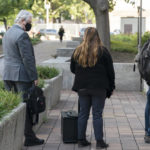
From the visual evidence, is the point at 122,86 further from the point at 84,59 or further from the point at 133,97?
the point at 84,59

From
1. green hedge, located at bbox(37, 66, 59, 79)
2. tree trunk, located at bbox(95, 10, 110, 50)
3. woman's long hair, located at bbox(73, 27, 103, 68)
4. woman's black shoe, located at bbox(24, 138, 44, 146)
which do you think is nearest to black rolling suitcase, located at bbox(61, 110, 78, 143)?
woman's black shoe, located at bbox(24, 138, 44, 146)

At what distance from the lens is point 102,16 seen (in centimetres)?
1798

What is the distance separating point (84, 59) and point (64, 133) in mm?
1242

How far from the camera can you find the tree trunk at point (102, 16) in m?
17.6

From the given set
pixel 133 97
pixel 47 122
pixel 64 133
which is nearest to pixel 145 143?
pixel 64 133

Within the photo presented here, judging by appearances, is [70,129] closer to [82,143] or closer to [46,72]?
[82,143]

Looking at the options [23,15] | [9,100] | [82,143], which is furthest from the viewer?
[82,143]

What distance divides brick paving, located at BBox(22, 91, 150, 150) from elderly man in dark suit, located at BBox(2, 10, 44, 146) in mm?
664

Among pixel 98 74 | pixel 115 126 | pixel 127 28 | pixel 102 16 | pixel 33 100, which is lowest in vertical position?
pixel 127 28

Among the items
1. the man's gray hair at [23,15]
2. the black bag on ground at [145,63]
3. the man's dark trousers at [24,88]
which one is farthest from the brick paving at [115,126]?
the man's gray hair at [23,15]

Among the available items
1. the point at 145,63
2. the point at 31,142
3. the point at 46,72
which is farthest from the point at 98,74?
the point at 46,72

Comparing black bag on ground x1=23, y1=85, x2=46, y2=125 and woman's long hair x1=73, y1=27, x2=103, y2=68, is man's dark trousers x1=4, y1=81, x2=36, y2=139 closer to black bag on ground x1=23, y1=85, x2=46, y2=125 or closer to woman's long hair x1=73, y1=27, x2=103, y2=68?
black bag on ground x1=23, y1=85, x2=46, y2=125

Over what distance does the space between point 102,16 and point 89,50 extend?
11.4m

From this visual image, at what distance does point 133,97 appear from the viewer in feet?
43.6
